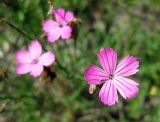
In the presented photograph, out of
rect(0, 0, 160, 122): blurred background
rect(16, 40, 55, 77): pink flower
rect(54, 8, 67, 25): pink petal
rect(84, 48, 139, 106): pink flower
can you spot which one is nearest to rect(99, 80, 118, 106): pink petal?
rect(84, 48, 139, 106): pink flower

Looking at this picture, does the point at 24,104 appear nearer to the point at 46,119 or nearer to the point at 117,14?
the point at 46,119

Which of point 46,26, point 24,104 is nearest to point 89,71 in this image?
point 46,26

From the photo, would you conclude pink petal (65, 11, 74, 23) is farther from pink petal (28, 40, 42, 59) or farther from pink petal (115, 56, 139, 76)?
pink petal (115, 56, 139, 76)

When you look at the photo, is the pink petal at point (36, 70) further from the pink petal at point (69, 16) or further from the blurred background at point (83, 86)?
the blurred background at point (83, 86)

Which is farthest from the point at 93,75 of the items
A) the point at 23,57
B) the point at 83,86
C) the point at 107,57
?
the point at 83,86


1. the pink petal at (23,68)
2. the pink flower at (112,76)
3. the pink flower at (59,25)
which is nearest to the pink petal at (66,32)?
the pink flower at (59,25)
